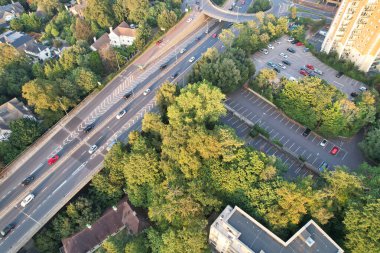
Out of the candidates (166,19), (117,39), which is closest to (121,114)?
(117,39)

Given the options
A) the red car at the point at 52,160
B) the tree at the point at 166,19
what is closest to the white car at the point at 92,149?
the red car at the point at 52,160

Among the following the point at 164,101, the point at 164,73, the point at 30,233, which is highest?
the point at 164,101

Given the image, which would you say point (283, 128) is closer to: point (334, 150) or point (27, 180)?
point (334, 150)

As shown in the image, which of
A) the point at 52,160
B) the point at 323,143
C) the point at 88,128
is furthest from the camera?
the point at 88,128

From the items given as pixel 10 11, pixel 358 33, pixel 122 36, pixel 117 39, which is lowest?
pixel 10 11

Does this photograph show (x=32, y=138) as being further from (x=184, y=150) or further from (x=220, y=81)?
(x=220, y=81)

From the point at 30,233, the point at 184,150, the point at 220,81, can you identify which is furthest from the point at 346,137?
the point at 30,233
